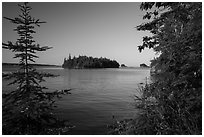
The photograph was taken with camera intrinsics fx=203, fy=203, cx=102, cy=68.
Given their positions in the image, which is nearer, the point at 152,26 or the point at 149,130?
the point at 149,130

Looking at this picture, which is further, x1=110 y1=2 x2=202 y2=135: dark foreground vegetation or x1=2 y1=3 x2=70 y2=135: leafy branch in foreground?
x1=2 y1=3 x2=70 y2=135: leafy branch in foreground

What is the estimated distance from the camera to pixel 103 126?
1417cm

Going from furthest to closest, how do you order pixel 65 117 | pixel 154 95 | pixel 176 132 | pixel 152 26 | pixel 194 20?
pixel 65 117 < pixel 152 26 < pixel 154 95 < pixel 194 20 < pixel 176 132

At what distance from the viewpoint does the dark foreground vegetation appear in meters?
6.92

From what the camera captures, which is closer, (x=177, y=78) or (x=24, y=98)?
(x=177, y=78)

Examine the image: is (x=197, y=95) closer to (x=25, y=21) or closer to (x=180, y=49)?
(x=180, y=49)

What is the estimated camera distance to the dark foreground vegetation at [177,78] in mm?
6918

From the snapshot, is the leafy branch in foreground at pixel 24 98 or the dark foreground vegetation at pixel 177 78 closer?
the dark foreground vegetation at pixel 177 78

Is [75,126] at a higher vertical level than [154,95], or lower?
lower

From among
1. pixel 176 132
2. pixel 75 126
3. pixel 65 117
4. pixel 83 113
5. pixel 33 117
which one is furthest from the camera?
pixel 83 113

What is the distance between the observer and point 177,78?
735 cm

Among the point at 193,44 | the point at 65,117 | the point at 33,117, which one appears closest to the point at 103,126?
the point at 65,117

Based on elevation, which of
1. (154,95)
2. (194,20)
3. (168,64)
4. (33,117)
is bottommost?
(33,117)

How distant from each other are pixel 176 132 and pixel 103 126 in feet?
26.7
